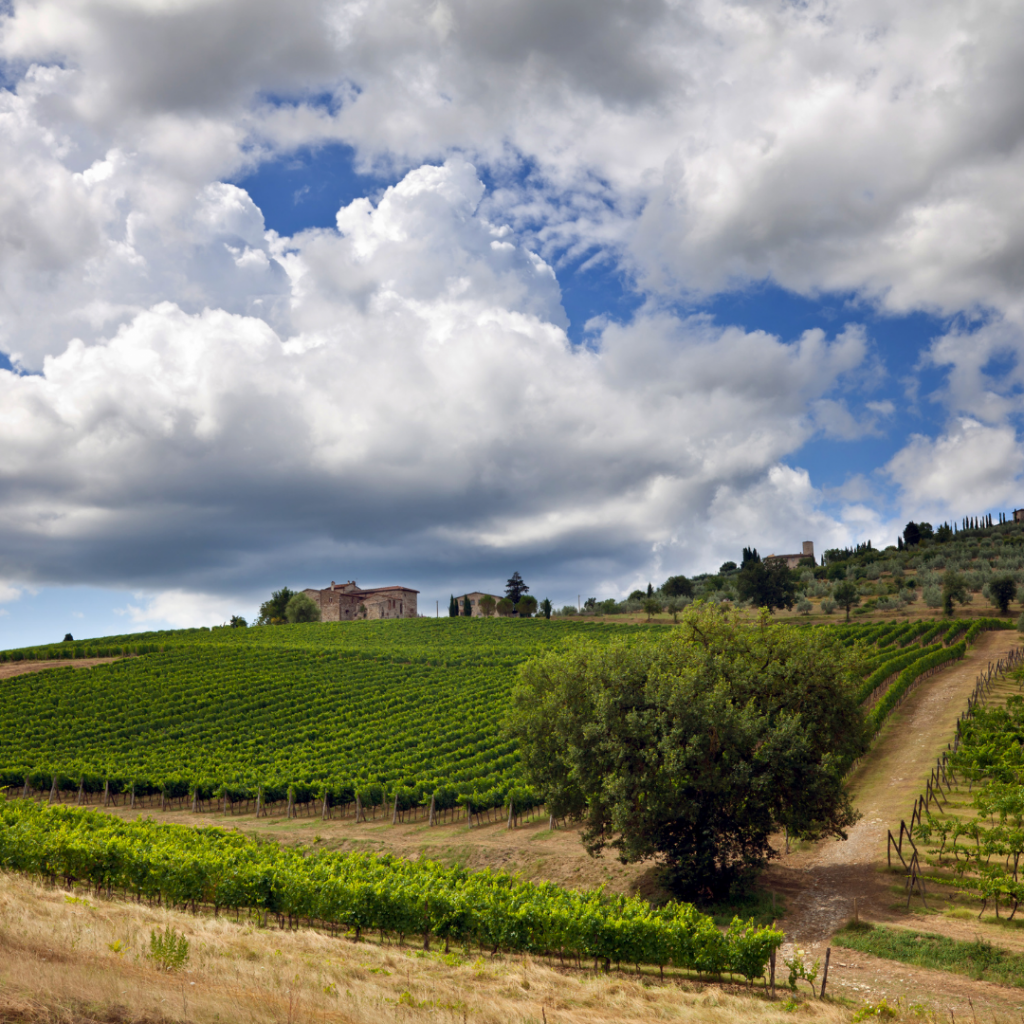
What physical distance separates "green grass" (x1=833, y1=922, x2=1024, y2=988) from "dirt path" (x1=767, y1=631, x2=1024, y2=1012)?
0.42 metres

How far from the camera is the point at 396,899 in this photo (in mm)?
19688

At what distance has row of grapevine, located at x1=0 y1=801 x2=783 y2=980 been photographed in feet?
57.9

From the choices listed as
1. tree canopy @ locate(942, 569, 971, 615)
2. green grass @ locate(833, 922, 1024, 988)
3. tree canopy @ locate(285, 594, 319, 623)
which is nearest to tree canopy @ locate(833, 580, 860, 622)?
tree canopy @ locate(942, 569, 971, 615)

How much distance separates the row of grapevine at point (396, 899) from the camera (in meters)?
17.7

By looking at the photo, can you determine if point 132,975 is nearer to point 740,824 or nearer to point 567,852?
point 740,824

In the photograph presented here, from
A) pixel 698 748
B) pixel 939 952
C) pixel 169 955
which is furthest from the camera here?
pixel 698 748

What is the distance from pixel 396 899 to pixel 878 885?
16.5 m

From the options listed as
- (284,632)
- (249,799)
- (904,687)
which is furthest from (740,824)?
(284,632)

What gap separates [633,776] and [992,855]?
13849 millimetres

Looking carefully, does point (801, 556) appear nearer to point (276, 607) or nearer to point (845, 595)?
point (845, 595)

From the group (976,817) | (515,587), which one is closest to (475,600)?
(515,587)

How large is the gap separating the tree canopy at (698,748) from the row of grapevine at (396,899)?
10.5 feet

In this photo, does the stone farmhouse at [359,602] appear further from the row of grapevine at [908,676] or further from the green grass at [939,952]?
the green grass at [939,952]

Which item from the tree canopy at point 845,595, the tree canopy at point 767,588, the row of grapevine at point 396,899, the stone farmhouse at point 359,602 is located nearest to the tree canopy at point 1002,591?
the tree canopy at point 845,595
